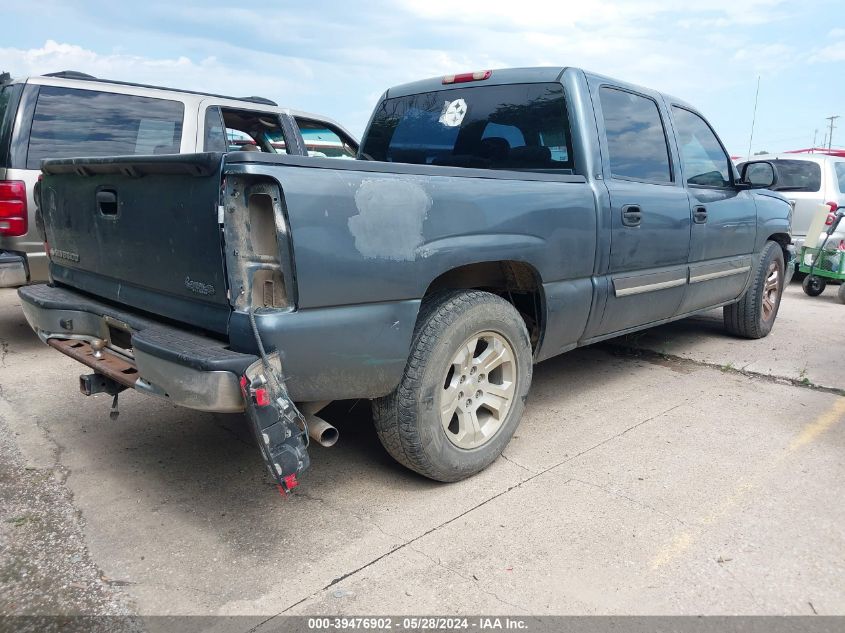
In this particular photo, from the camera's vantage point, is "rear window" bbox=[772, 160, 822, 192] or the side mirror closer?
the side mirror

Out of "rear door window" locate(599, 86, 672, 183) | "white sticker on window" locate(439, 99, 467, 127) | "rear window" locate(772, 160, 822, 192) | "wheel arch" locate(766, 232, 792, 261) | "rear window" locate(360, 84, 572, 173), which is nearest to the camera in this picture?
"rear window" locate(360, 84, 572, 173)

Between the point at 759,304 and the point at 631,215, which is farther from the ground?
the point at 631,215

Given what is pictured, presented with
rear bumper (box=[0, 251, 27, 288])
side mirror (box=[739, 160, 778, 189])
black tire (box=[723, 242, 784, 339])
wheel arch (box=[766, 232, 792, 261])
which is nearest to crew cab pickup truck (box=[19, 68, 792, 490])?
side mirror (box=[739, 160, 778, 189])

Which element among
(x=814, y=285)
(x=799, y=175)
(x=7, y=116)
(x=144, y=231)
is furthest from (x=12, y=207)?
(x=799, y=175)

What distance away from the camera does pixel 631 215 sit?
3.76 meters

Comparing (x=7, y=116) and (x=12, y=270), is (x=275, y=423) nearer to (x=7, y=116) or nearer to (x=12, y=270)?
(x=12, y=270)

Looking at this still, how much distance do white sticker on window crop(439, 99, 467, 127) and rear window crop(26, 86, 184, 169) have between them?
2912 mm

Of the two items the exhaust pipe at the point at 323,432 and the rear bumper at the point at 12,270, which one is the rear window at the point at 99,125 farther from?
the exhaust pipe at the point at 323,432

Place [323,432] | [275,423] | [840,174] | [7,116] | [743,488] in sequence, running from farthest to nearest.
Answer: [840,174] → [7,116] → [743,488] → [323,432] → [275,423]

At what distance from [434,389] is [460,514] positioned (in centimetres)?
55

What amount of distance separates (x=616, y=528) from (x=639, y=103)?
2.68 meters

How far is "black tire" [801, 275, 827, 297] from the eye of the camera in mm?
8586

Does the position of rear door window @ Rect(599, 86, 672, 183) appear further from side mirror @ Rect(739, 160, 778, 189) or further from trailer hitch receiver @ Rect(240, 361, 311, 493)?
trailer hitch receiver @ Rect(240, 361, 311, 493)

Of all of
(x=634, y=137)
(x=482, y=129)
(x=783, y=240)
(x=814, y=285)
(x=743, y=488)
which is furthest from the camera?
(x=814, y=285)
